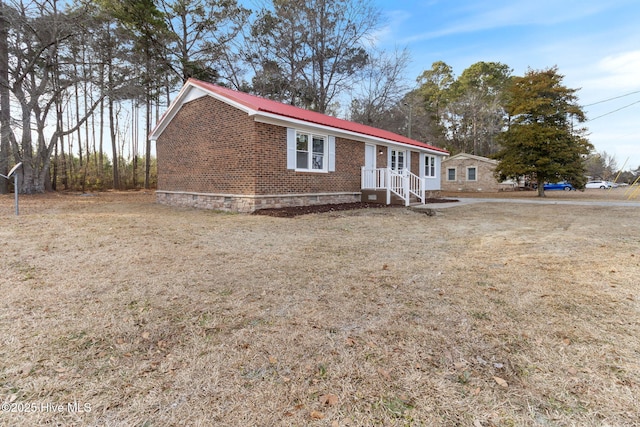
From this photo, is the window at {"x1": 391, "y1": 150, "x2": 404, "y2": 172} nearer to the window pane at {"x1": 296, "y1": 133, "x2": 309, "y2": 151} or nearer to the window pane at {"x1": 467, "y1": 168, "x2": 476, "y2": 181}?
the window pane at {"x1": 296, "y1": 133, "x2": 309, "y2": 151}

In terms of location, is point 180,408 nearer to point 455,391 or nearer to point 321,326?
point 321,326

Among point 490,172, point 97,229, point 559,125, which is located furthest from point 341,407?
point 490,172

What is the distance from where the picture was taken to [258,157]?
9.35 meters

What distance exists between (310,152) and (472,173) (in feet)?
73.8

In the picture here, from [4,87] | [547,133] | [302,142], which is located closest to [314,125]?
[302,142]

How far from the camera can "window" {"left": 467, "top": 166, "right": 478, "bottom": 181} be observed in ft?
92.6

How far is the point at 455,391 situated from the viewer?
70.0 inches

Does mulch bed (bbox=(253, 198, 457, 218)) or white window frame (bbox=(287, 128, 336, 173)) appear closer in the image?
mulch bed (bbox=(253, 198, 457, 218))

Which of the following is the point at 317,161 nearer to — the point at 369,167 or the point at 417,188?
the point at 369,167

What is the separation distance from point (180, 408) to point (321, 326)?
115cm

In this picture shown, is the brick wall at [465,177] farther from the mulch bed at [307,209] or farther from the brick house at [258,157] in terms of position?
the mulch bed at [307,209]

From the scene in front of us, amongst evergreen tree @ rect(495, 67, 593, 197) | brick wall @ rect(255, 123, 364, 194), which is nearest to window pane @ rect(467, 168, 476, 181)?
evergreen tree @ rect(495, 67, 593, 197)

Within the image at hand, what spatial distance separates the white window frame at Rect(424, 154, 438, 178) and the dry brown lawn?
13.8 m

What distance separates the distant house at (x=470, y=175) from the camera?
27587 millimetres
